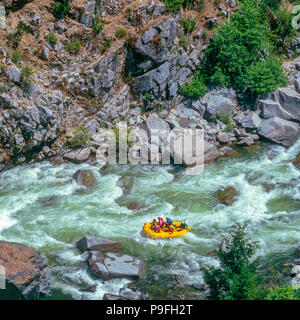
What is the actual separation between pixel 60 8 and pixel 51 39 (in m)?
1.63

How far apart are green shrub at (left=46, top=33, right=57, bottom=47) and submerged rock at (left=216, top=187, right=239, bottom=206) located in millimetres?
10007

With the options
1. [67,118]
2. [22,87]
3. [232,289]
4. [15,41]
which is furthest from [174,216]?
[15,41]

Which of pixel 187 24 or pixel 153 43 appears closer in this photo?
pixel 153 43

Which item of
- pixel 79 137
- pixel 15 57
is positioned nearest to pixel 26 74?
pixel 15 57

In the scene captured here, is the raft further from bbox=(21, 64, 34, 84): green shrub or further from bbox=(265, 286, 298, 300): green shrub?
bbox=(21, 64, 34, 84): green shrub

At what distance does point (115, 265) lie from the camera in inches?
485

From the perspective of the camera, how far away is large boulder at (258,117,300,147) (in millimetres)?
19406

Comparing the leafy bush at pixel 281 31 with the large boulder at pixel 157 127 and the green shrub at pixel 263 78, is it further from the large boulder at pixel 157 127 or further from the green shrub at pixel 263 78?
the large boulder at pixel 157 127

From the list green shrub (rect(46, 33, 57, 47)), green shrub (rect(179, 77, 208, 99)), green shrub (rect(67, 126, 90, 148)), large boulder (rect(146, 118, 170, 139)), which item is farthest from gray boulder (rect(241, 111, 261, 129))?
green shrub (rect(46, 33, 57, 47))

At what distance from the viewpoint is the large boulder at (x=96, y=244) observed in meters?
13.2

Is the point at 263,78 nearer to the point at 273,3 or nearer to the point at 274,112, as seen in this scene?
the point at 274,112

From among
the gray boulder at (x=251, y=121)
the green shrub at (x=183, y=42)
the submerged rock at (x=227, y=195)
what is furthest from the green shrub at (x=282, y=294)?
the green shrub at (x=183, y=42)

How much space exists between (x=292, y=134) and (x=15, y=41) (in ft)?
43.8

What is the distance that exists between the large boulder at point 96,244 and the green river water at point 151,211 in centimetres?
29
